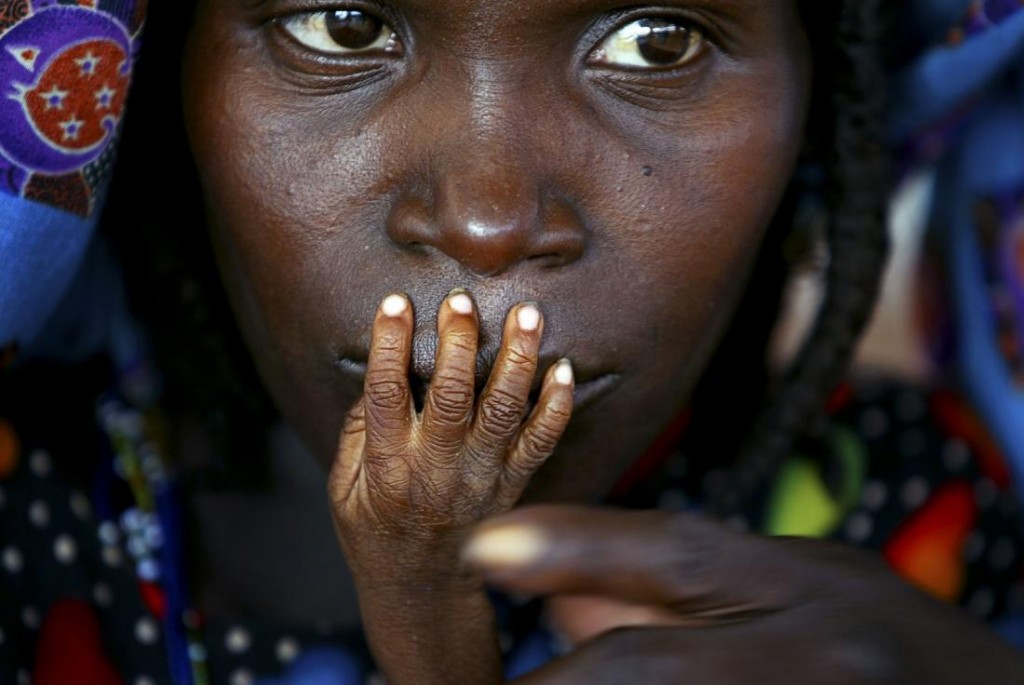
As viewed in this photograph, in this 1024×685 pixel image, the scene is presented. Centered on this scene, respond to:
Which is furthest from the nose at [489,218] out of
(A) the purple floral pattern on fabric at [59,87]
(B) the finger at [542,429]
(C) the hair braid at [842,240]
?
(C) the hair braid at [842,240]

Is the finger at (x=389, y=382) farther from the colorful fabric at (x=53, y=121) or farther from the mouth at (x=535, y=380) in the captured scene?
the colorful fabric at (x=53, y=121)

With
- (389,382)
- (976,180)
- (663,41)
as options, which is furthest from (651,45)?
(976,180)

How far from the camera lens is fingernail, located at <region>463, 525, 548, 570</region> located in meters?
0.96

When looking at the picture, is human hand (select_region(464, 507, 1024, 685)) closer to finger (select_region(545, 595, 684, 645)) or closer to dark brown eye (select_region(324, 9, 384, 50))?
finger (select_region(545, 595, 684, 645))

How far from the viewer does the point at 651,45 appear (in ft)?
4.30

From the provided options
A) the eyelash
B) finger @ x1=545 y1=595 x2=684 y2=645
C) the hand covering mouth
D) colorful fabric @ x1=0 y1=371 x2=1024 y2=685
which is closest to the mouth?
the hand covering mouth

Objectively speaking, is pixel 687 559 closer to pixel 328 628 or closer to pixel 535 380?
pixel 535 380

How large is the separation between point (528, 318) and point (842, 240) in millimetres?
648

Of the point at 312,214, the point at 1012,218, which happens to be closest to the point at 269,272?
the point at 312,214

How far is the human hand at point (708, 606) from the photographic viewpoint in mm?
968

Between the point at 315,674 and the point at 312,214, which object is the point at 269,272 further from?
the point at 315,674

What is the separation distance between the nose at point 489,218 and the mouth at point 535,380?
9cm

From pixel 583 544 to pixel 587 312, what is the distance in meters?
0.27

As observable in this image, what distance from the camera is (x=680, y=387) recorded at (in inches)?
53.9
